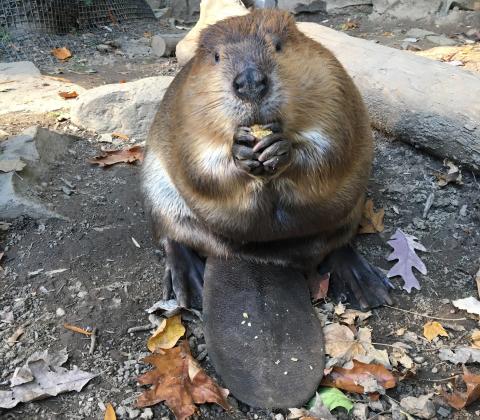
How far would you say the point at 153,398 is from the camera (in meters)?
2.16

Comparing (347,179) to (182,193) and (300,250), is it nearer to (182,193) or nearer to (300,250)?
(300,250)

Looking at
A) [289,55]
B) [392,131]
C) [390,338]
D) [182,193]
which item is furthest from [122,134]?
[390,338]

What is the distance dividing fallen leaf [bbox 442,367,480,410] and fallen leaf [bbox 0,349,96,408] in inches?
53.6

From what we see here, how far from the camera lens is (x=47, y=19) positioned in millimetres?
6426

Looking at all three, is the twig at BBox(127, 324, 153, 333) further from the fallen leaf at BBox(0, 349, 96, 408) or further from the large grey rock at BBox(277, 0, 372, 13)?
the large grey rock at BBox(277, 0, 372, 13)

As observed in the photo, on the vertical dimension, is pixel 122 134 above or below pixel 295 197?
below

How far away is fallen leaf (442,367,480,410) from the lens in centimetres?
211

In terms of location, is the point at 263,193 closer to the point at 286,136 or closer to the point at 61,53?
the point at 286,136

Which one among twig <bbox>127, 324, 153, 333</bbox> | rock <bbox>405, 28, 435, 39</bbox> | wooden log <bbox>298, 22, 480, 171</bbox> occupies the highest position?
wooden log <bbox>298, 22, 480, 171</bbox>

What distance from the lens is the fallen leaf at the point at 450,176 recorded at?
130 inches

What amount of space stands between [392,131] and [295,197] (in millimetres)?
1565

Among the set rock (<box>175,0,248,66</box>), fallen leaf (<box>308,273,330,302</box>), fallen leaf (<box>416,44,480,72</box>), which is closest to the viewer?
fallen leaf (<box>308,273,330,302</box>)

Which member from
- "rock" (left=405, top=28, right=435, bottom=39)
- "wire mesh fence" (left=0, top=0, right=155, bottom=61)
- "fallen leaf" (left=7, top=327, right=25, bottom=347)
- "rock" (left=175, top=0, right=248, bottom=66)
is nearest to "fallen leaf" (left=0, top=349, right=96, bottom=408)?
"fallen leaf" (left=7, top=327, right=25, bottom=347)

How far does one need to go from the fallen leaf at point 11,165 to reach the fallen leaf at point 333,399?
6.95ft
